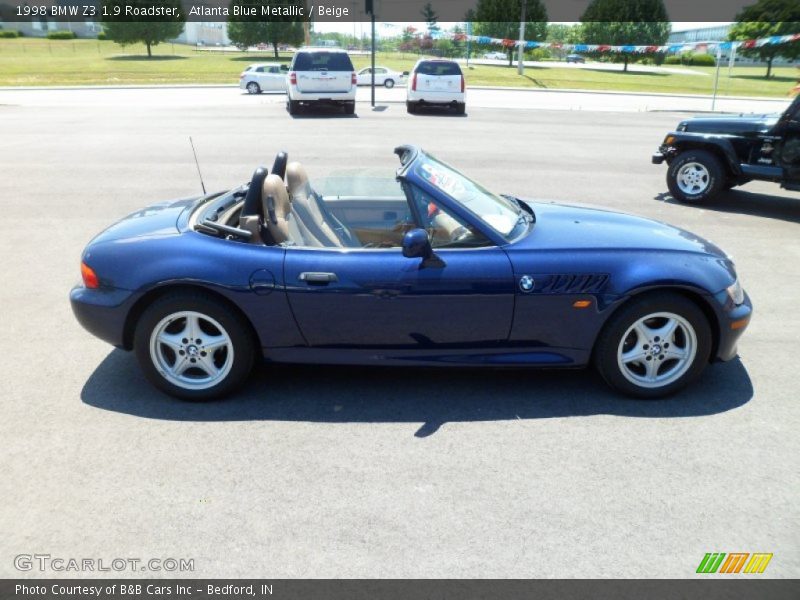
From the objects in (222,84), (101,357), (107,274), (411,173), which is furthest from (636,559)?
(222,84)

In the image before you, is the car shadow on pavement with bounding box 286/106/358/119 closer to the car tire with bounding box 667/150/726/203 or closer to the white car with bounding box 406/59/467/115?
the white car with bounding box 406/59/467/115

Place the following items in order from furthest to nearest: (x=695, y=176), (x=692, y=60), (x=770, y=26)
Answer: (x=692, y=60), (x=770, y=26), (x=695, y=176)

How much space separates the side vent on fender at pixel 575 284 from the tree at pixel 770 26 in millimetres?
67835

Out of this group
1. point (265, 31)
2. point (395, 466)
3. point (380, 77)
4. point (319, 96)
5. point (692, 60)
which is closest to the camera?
point (395, 466)

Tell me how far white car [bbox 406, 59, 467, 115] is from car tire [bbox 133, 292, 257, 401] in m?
18.6

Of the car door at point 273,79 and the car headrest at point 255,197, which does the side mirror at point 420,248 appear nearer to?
the car headrest at point 255,197

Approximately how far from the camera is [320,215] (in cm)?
433

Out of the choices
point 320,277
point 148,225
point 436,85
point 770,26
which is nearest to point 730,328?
point 320,277

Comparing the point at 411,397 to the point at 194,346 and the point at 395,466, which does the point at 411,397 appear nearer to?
the point at 395,466

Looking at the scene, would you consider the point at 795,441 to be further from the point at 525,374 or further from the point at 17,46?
the point at 17,46

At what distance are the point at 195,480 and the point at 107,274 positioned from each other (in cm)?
140

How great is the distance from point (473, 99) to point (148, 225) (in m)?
25.0

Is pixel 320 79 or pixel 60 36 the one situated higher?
pixel 60 36

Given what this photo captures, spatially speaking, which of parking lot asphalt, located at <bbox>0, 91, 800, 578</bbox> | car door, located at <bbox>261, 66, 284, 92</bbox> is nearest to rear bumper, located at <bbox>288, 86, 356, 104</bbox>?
car door, located at <bbox>261, 66, 284, 92</bbox>
